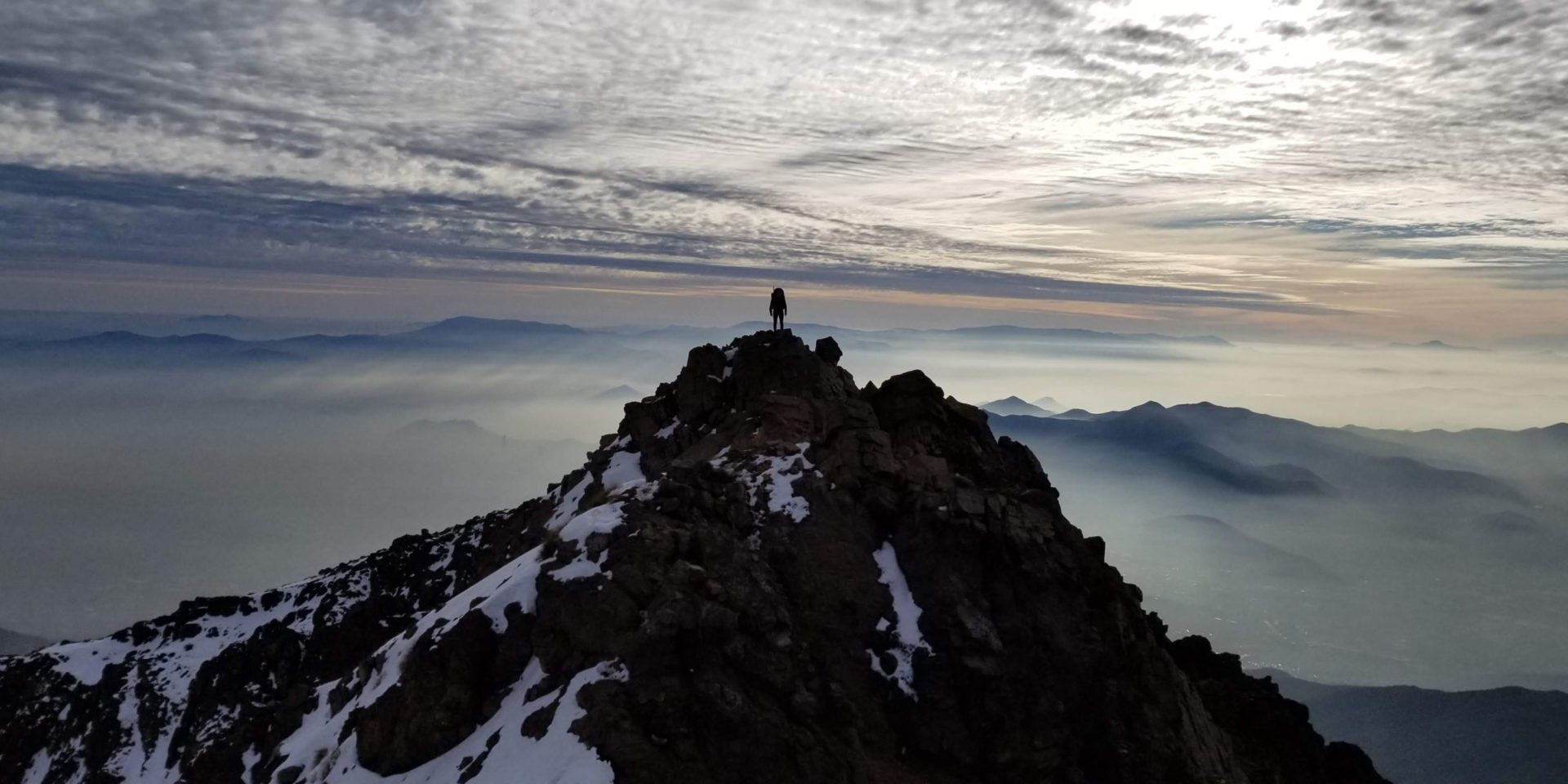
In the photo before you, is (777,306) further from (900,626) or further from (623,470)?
(900,626)

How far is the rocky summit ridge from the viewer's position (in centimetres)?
3738

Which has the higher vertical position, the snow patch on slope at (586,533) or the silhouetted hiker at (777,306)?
the silhouetted hiker at (777,306)

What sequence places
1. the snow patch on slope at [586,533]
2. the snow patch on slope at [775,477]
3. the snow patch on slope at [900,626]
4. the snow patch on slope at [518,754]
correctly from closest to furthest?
the snow patch on slope at [518,754] < the snow patch on slope at [586,533] < the snow patch on slope at [900,626] < the snow patch on slope at [775,477]

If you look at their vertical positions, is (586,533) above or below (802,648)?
above

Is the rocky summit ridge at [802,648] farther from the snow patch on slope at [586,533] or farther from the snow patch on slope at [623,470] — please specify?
the snow patch on slope at [623,470]

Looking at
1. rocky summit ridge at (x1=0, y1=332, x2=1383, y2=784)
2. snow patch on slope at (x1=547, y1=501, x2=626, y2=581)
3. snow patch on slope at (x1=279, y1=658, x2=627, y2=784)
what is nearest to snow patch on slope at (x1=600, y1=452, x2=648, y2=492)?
rocky summit ridge at (x1=0, y1=332, x2=1383, y2=784)

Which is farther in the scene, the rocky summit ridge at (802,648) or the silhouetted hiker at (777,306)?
the silhouetted hiker at (777,306)

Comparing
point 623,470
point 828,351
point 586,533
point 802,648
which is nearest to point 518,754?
point 586,533

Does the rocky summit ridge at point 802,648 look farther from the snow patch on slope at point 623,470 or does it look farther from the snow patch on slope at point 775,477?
the snow patch on slope at point 623,470

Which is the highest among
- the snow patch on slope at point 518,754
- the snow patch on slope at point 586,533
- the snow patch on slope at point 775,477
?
the snow patch on slope at point 775,477

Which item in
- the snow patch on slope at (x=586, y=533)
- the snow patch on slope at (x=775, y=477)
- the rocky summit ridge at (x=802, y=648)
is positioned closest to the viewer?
the rocky summit ridge at (x=802, y=648)

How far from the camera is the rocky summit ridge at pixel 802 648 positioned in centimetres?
3738

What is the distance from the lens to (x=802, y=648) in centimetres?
4175

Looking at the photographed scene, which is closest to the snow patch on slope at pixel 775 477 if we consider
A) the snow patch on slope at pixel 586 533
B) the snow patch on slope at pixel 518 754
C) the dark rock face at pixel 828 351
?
the snow patch on slope at pixel 586 533
